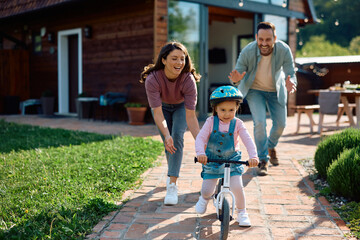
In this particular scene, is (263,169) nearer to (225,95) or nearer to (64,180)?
(225,95)

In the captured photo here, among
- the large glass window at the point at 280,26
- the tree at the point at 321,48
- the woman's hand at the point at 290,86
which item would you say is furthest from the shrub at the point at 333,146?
the tree at the point at 321,48

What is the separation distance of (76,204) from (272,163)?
9.37 feet

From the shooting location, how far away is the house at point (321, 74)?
52.7 feet

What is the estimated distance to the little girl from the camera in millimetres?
2994

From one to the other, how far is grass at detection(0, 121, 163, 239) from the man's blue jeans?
1419 mm

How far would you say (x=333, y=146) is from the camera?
4406mm

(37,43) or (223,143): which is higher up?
(37,43)

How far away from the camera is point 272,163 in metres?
5.30

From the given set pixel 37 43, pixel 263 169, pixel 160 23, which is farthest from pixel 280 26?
pixel 263 169

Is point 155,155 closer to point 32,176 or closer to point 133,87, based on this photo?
point 32,176

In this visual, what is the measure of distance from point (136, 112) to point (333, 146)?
6.23 meters

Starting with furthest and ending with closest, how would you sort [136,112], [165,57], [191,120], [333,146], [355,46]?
[355,46] < [136,112] < [333,146] < [191,120] < [165,57]

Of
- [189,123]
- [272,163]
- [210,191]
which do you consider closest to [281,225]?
[210,191]

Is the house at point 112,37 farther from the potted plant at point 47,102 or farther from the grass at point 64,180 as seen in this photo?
the grass at point 64,180
